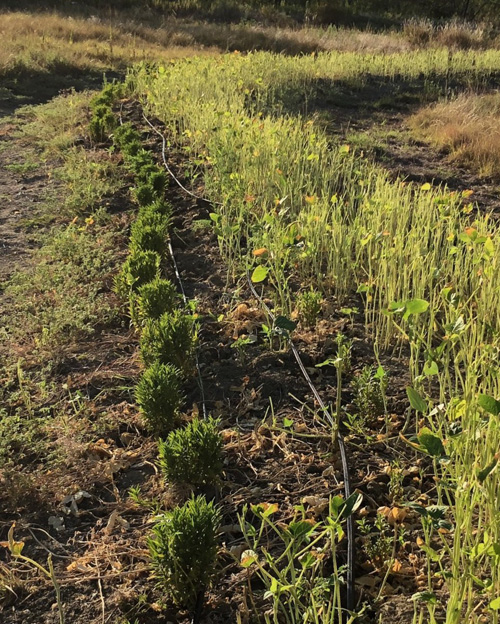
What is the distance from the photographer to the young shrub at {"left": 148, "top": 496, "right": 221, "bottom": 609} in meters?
1.82

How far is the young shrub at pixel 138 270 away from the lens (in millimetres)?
3643

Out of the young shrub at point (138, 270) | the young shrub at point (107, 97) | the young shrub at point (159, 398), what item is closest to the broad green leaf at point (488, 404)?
the young shrub at point (159, 398)

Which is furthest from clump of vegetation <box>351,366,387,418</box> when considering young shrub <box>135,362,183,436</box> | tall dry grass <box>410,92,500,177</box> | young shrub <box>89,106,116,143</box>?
young shrub <box>89,106,116,143</box>

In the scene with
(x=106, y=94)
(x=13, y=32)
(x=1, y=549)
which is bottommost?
(x=1, y=549)

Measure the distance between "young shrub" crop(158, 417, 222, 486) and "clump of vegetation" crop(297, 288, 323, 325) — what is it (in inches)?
44.6

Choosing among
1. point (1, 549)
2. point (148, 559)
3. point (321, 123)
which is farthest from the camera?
point (321, 123)

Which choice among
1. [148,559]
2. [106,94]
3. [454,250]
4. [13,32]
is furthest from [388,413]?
[13,32]

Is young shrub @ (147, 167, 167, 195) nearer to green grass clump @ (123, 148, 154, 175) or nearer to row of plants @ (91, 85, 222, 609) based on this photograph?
row of plants @ (91, 85, 222, 609)

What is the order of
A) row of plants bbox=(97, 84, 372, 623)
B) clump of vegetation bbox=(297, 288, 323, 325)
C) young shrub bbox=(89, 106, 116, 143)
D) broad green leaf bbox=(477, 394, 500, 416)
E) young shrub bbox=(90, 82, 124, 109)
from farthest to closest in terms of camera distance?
young shrub bbox=(90, 82, 124, 109) → young shrub bbox=(89, 106, 116, 143) → clump of vegetation bbox=(297, 288, 323, 325) → row of plants bbox=(97, 84, 372, 623) → broad green leaf bbox=(477, 394, 500, 416)

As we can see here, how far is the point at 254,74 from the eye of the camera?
9656mm

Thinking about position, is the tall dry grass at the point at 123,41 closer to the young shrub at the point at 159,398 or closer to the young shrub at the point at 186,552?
the young shrub at the point at 159,398

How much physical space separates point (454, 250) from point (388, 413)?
0.84m

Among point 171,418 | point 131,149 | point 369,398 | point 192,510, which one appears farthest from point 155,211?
point 192,510

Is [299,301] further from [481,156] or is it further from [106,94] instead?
[106,94]
